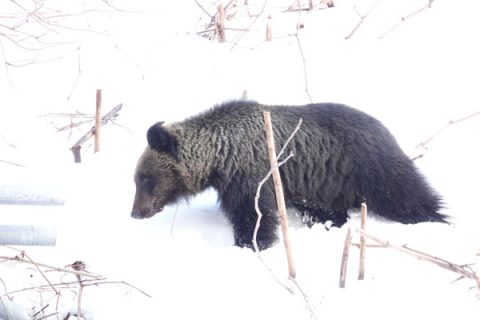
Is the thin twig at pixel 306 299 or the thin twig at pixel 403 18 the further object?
the thin twig at pixel 403 18

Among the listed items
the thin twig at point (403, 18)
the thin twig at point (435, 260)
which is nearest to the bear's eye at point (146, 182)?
the thin twig at point (435, 260)

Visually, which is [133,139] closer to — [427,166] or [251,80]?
[251,80]

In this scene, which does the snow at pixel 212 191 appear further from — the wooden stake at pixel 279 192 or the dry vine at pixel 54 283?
the wooden stake at pixel 279 192

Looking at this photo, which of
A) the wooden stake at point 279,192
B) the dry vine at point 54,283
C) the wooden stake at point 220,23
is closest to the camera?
the wooden stake at point 279,192

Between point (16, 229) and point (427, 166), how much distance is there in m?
3.60

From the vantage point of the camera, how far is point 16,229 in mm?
5660

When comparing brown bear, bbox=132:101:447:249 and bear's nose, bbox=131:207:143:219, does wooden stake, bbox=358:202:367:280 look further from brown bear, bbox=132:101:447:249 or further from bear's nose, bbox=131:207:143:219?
bear's nose, bbox=131:207:143:219

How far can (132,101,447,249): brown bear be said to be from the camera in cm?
631

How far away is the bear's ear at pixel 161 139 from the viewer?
20.8 ft

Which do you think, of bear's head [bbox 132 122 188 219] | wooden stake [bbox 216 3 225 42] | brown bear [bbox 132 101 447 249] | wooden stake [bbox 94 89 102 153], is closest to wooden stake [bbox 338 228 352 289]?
brown bear [bbox 132 101 447 249]

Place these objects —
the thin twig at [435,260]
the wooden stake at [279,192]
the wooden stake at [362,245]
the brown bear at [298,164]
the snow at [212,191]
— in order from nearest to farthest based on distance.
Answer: the thin twig at [435,260], the wooden stake at [279,192], the wooden stake at [362,245], the snow at [212,191], the brown bear at [298,164]

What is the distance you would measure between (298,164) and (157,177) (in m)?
1.18

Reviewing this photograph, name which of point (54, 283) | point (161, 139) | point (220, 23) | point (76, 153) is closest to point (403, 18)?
point (220, 23)

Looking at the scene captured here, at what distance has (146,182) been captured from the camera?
21.3ft
